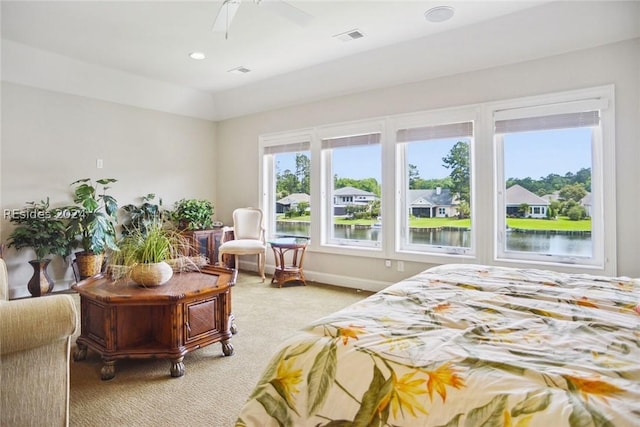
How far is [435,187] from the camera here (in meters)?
4.03

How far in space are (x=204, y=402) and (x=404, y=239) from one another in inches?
115

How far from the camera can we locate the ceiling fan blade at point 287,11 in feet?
7.70

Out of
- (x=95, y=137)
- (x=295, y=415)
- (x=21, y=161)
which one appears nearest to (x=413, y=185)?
(x=295, y=415)

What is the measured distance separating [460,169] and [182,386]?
3.32 metres

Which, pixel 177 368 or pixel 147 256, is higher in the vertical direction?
pixel 147 256

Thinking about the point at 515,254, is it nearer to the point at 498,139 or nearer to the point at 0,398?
the point at 498,139

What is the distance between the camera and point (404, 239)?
4223mm

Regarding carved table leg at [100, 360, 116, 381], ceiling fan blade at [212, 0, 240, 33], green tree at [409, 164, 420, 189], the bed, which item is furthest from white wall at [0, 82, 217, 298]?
the bed

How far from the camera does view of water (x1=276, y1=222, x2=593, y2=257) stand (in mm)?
→ 3272

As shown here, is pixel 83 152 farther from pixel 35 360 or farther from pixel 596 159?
pixel 596 159

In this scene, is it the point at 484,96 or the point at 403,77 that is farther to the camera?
the point at 403,77

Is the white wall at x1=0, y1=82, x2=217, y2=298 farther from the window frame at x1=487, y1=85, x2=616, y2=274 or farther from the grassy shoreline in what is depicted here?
the window frame at x1=487, y1=85, x2=616, y2=274

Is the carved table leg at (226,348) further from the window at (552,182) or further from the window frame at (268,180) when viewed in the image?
the window frame at (268,180)

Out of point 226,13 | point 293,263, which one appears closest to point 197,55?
point 226,13
